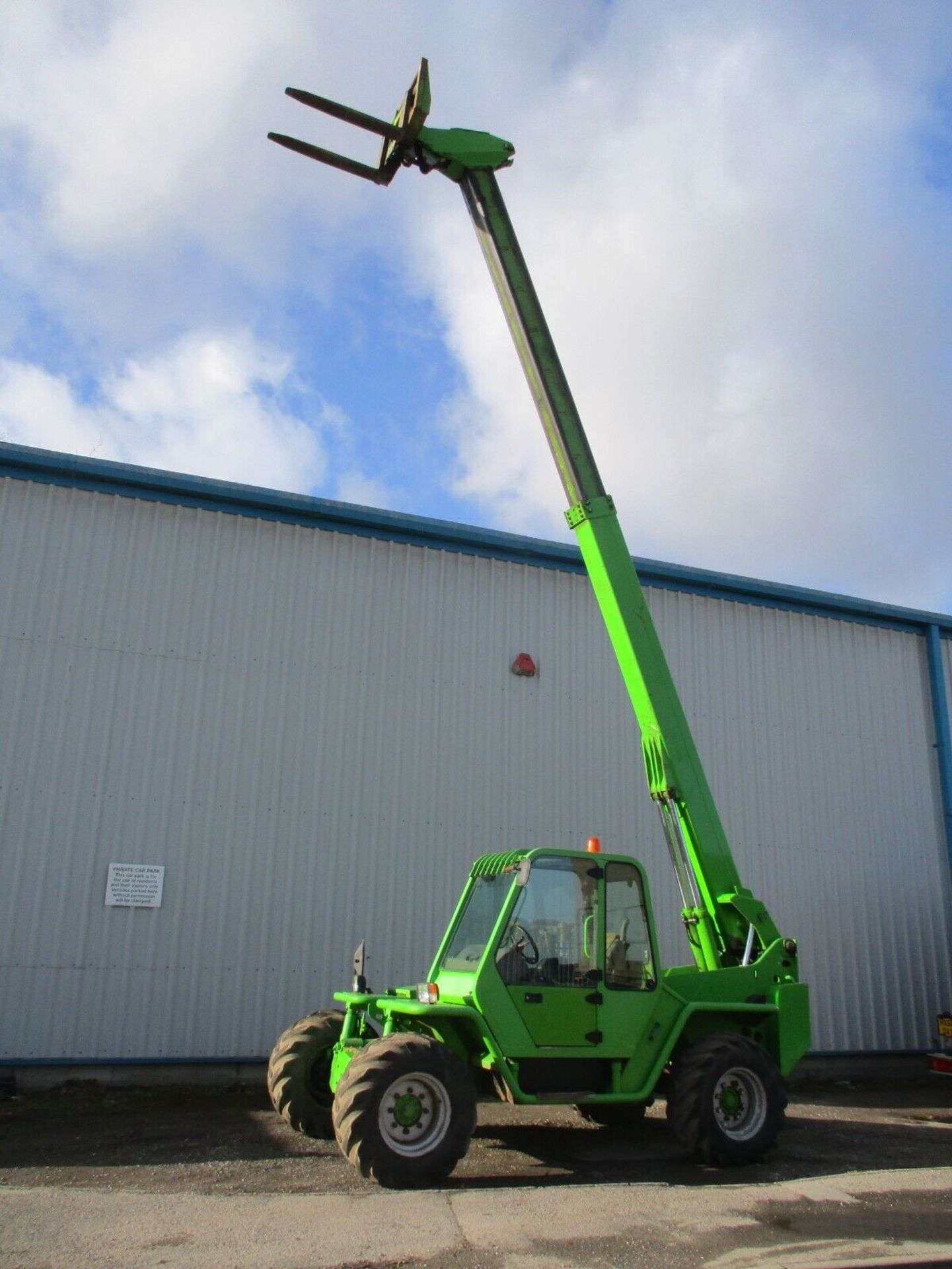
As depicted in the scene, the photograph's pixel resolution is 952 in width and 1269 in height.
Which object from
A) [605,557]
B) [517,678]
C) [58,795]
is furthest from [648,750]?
[58,795]

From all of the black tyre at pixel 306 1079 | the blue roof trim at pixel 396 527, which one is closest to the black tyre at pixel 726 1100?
the black tyre at pixel 306 1079

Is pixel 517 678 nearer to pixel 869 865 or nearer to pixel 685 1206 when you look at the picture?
pixel 869 865

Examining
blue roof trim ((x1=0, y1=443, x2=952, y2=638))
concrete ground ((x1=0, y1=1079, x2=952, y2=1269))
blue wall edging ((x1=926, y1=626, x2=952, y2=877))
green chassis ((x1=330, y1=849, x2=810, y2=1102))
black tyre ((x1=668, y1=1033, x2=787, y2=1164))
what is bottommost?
concrete ground ((x1=0, y1=1079, x2=952, y2=1269))

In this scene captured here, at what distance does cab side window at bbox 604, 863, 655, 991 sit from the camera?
8352 mm

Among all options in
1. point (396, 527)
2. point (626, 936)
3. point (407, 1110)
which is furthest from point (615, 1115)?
point (396, 527)

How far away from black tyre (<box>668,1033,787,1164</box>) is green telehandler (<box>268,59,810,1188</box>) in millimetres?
17

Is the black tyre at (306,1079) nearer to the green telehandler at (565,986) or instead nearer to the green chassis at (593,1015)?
the green telehandler at (565,986)

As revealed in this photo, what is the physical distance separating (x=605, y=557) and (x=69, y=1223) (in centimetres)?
667

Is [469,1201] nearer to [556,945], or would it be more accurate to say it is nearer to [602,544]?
[556,945]

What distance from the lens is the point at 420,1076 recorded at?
7234mm

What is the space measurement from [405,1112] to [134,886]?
5543 mm

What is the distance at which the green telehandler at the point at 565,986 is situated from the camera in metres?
7.30

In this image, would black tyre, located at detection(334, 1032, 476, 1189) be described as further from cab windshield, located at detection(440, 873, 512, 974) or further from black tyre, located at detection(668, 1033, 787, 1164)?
black tyre, located at detection(668, 1033, 787, 1164)

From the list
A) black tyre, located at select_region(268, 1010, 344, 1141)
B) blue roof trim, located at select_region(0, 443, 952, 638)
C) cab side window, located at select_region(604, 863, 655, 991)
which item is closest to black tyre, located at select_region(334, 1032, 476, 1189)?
black tyre, located at select_region(268, 1010, 344, 1141)
